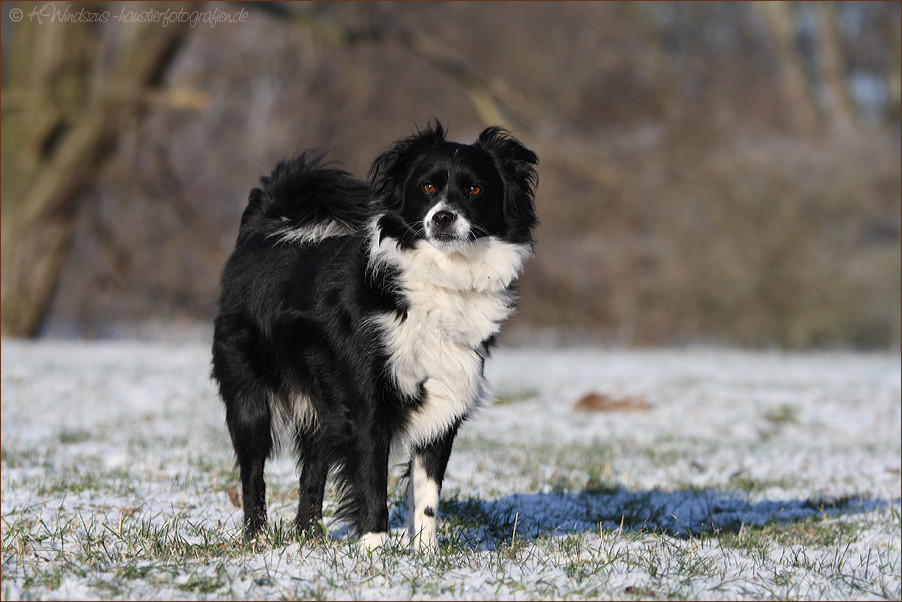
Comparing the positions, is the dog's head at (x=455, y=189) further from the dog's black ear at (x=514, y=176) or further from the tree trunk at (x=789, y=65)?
the tree trunk at (x=789, y=65)

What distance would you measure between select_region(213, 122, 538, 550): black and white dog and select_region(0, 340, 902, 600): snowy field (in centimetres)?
31

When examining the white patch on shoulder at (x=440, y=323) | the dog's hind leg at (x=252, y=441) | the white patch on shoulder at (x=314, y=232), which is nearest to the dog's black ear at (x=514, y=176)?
the white patch on shoulder at (x=440, y=323)

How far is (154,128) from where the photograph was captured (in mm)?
20375

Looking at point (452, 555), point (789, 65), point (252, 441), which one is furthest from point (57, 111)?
point (789, 65)

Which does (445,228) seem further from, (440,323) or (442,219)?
(440,323)

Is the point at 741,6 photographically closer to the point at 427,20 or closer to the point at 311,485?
the point at 427,20

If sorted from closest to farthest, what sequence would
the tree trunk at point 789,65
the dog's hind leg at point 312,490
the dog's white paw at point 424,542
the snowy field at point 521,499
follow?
1. the snowy field at point 521,499
2. the dog's white paw at point 424,542
3. the dog's hind leg at point 312,490
4. the tree trunk at point 789,65

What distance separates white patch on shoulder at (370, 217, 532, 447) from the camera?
4133 mm

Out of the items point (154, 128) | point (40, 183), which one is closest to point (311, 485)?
point (40, 183)

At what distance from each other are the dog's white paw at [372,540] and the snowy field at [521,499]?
2.6 inches

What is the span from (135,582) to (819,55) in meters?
32.2

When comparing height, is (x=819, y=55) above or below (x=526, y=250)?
above

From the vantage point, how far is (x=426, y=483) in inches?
168

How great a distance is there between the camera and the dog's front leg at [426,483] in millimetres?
4219
